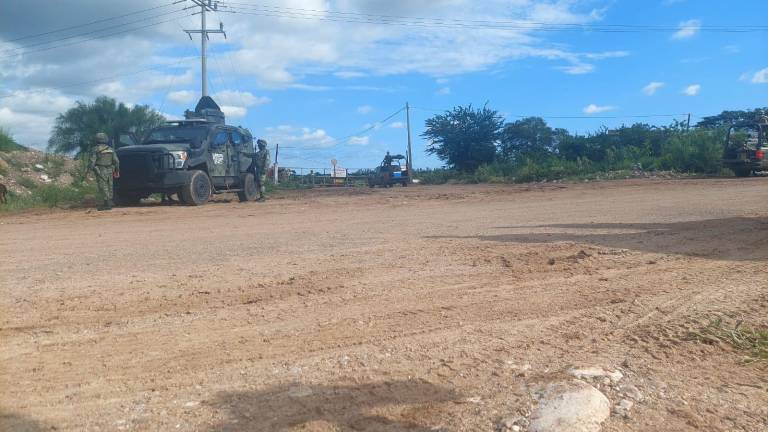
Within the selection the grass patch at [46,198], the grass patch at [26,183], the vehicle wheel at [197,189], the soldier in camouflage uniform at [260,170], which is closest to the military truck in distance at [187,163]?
the vehicle wheel at [197,189]

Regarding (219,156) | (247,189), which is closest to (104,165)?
(219,156)

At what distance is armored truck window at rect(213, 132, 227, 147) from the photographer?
58.2 feet

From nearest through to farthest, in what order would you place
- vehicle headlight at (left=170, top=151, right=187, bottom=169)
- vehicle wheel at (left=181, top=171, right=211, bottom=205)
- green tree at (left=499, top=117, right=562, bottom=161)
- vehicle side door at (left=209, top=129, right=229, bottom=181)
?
1. vehicle headlight at (left=170, top=151, right=187, bottom=169)
2. vehicle wheel at (left=181, top=171, right=211, bottom=205)
3. vehicle side door at (left=209, top=129, right=229, bottom=181)
4. green tree at (left=499, top=117, right=562, bottom=161)

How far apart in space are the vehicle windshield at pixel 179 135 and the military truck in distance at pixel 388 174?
73.4 feet

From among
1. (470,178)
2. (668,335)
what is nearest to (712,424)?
(668,335)

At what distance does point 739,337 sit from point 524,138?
158 ft

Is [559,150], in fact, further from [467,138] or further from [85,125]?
[85,125]

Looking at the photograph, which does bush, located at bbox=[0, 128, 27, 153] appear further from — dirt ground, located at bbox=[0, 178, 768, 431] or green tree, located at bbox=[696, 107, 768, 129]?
green tree, located at bbox=[696, 107, 768, 129]

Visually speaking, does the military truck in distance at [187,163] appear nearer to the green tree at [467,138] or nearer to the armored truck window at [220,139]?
the armored truck window at [220,139]

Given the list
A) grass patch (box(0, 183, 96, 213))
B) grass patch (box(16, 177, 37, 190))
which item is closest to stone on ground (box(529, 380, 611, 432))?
grass patch (box(0, 183, 96, 213))

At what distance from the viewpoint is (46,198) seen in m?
16.8

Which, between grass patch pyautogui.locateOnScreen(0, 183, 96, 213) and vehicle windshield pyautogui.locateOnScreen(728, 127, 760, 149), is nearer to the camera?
grass patch pyautogui.locateOnScreen(0, 183, 96, 213)

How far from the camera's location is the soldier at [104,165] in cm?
1473

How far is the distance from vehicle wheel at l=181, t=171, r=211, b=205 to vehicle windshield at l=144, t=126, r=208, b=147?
3.02 feet
